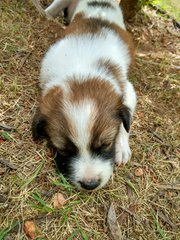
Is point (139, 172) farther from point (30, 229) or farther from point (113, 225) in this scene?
point (30, 229)

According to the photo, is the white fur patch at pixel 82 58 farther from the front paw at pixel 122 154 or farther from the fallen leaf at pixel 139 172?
the fallen leaf at pixel 139 172

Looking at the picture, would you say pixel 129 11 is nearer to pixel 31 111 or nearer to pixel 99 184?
pixel 31 111

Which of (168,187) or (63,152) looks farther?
(168,187)

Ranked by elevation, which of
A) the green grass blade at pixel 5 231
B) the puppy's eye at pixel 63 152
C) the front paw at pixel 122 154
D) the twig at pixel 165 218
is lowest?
the green grass blade at pixel 5 231

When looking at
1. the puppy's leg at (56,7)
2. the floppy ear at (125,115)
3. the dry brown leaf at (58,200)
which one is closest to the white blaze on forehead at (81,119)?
the floppy ear at (125,115)

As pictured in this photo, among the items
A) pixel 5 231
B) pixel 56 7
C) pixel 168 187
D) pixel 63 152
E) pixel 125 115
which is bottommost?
pixel 56 7

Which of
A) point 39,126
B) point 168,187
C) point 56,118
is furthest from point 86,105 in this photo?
point 168,187

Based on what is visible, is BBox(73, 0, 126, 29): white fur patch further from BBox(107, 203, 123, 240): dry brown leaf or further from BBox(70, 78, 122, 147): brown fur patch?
BBox(107, 203, 123, 240): dry brown leaf
